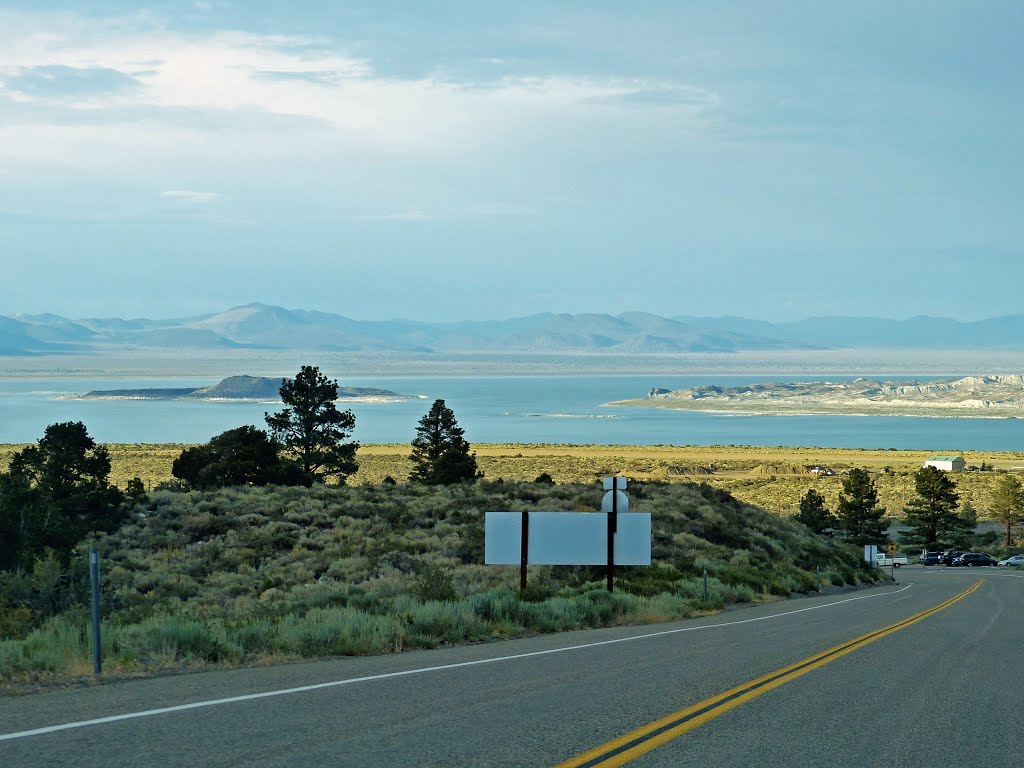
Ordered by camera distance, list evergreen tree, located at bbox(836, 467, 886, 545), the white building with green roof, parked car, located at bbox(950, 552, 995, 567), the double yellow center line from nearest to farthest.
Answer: the double yellow center line < parked car, located at bbox(950, 552, 995, 567) < evergreen tree, located at bbox(836, 467, 886, 545) < the white building with green roof

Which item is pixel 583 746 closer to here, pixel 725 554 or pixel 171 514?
pixel 725 554

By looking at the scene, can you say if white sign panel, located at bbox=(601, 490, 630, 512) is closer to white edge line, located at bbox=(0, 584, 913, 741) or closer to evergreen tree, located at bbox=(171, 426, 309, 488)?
white edge line, located at bbox=(0, 584, 913, 741)

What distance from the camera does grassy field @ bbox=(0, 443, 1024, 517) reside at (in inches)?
3457

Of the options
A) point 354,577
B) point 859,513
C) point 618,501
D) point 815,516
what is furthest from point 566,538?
point 859,513

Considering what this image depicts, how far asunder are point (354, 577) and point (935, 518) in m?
57.9

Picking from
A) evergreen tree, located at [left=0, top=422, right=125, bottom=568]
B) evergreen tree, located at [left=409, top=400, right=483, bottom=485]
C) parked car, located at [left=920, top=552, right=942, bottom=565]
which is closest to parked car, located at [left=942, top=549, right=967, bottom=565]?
parked car, located at [left=920, top=552, right=942, bottom=565]

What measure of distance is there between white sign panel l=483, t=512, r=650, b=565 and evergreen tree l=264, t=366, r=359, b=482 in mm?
38338

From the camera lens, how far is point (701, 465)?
10931 centimetres

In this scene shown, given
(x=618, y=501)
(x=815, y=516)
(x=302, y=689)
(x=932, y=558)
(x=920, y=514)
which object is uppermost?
(x=618, y=501)

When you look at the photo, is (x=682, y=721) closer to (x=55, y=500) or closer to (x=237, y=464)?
(x=55, y=500)

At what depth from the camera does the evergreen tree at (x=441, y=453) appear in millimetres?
56312

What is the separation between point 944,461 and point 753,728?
106 metres

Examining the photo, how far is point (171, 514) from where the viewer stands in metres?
35.8

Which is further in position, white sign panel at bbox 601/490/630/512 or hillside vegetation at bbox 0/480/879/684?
white sign panel at bbox 601/490/630/512
